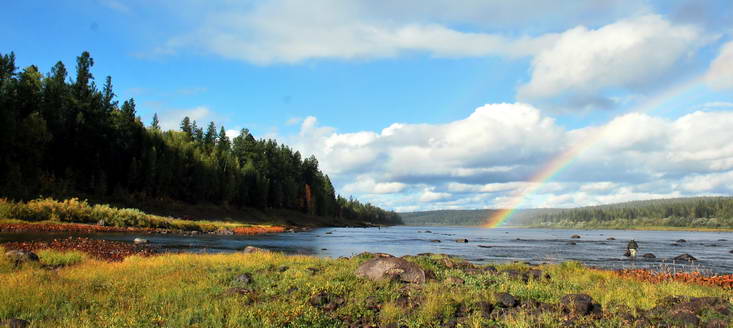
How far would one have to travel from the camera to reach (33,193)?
57625 millimetres

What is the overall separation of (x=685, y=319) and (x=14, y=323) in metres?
15.6

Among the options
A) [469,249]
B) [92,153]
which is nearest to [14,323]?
[469,249]

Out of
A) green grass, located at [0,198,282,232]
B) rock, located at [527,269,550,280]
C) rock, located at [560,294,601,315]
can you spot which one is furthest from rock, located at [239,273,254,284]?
green grass, located at [0,198,282,232]

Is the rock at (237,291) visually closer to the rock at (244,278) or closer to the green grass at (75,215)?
the rock at (244,278)

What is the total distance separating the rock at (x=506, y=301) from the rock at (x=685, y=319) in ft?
12.7

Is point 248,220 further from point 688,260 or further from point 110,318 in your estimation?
point 110,318

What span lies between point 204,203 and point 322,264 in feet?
270

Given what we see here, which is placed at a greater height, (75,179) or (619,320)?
(75,179)

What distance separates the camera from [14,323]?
9.77 meters

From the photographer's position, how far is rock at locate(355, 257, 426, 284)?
16.9 m

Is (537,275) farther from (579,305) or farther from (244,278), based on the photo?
(244,278)

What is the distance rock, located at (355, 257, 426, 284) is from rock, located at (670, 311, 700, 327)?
25.0 ft

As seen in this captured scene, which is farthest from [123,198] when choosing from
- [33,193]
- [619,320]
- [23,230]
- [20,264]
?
[619,320]

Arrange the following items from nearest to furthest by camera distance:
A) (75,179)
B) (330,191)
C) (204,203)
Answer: (75,179) < (204,203) < (330,191)
